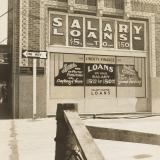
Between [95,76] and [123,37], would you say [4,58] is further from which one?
[123,37]

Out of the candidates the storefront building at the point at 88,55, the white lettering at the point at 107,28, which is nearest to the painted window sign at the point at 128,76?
the storefront building at the point at 88,55

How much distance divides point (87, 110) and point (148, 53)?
457cm

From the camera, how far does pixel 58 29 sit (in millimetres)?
18953

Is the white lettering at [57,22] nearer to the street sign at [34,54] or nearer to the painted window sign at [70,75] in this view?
the painted window sign at [70,75]

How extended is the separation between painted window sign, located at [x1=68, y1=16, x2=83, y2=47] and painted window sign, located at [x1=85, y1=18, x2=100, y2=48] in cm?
38

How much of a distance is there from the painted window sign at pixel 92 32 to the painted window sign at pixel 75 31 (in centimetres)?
38

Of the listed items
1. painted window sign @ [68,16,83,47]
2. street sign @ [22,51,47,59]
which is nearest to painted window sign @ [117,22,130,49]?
painted window sign @ [68,16,83,47]

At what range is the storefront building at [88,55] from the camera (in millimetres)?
18062

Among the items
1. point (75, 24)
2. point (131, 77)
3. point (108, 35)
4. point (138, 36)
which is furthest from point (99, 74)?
point (138, 36)

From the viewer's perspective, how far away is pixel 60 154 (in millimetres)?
4273

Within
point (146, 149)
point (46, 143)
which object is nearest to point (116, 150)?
point (146, 149)

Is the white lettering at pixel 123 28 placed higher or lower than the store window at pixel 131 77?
higher

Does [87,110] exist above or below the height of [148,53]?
below

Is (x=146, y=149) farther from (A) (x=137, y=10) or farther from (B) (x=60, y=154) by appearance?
(A) (x=137, y=10)
